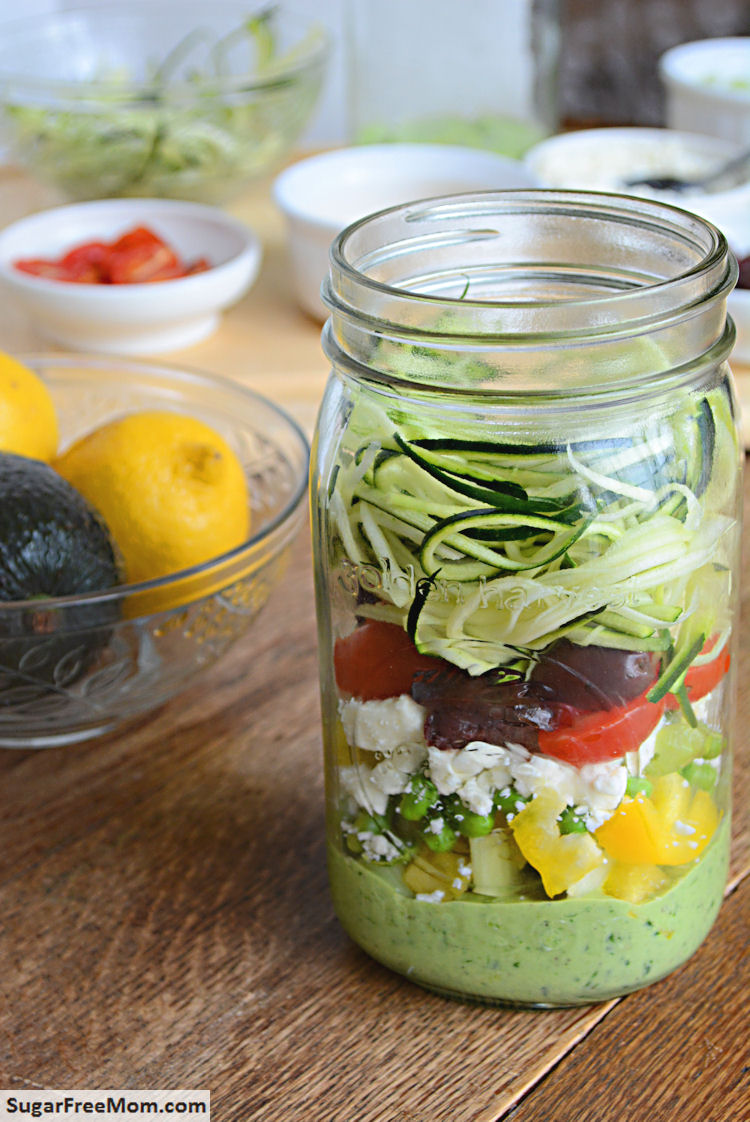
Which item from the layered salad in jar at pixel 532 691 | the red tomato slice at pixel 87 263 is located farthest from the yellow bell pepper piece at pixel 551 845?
the red tomato slice at pixel 87 263

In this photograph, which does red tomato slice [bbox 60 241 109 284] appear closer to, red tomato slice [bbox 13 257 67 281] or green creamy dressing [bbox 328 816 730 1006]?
red tomato slice [bbox 13 257 67 281]

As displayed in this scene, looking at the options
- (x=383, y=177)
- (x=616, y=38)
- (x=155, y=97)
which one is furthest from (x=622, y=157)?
(x=616, y=38)

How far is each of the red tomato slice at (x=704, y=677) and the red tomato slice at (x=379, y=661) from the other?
4.1 inches

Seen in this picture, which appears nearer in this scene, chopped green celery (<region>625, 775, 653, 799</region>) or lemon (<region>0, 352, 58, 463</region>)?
chopped green celery (<region>625, 775, 653, 799</region>)

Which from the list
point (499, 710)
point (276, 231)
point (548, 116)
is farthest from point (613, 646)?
point (548, 116)

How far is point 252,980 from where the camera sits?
55 cm

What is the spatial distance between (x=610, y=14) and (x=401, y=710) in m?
1.95

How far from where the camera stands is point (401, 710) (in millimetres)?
479

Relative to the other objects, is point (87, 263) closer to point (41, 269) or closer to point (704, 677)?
point (41, 269)

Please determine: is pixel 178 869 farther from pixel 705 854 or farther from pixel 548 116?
pixel 548 116

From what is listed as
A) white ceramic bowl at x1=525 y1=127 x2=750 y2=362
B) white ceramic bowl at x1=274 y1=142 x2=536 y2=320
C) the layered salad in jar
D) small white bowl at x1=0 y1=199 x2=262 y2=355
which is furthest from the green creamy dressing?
white ceramic bowl at x1=525 y1=127 x2=750 y2=362

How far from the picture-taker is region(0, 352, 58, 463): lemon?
26.7 inches

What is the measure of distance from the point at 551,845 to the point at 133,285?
2.54 ft

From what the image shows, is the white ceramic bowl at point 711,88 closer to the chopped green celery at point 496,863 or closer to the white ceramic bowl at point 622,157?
the white ceramic bowl at point 622,157
